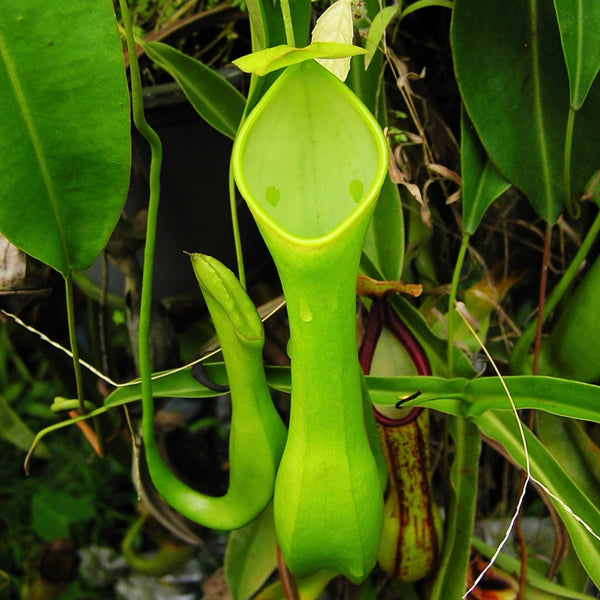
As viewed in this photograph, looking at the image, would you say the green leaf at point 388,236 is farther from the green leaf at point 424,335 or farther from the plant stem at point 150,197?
the plant stem at point 150,197

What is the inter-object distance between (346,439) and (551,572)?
37cm

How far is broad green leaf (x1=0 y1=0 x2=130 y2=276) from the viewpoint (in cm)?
43

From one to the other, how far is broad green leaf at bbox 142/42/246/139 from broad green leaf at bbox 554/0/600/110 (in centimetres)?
28

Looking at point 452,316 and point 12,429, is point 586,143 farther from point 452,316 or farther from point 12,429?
point 12,429

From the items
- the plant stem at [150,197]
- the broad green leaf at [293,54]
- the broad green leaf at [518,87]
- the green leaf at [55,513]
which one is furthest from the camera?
the green leaf at [55,513]

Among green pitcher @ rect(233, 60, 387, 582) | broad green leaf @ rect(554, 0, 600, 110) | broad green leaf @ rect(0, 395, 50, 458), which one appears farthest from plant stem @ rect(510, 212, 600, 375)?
broad green leaf @ rect(0, 395, 50, 458)

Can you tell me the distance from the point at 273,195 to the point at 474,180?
0.82 ft

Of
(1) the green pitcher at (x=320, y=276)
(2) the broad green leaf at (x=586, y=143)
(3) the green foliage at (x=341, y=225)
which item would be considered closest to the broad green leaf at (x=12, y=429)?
(3) the green foliage at (x=341, y=225)

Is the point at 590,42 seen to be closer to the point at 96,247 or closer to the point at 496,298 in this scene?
the point at 496,298

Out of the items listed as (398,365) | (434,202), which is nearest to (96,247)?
(398,365)

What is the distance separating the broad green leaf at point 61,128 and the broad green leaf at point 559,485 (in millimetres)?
351

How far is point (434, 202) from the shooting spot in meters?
0.77

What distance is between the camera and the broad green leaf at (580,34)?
0.51 m

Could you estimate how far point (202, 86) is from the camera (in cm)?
62
